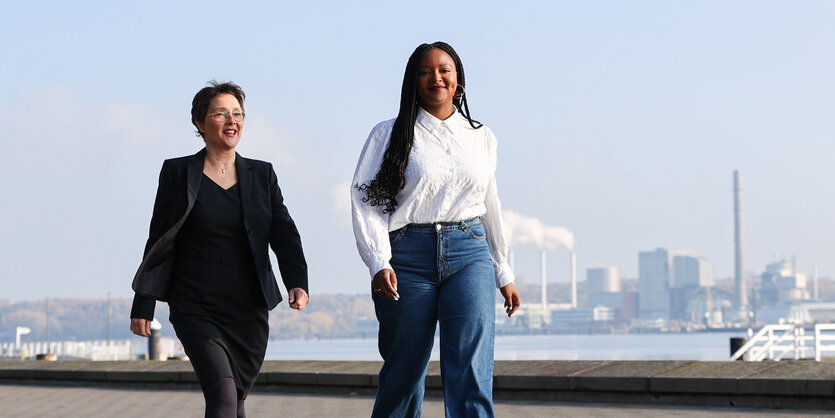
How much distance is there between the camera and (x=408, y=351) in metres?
4.19

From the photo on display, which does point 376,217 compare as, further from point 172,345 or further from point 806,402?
point 172,345

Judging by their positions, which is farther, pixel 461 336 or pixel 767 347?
pixel 767 347

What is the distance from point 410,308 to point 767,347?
749 inches

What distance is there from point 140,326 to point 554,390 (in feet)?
17.9

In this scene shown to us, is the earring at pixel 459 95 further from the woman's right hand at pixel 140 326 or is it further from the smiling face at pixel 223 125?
the woman's right hand at pixel 140 326

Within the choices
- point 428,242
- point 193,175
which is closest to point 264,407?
point 193,175

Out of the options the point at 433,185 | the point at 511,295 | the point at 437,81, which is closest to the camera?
the point at 433,185

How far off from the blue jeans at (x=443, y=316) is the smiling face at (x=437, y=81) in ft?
1.54

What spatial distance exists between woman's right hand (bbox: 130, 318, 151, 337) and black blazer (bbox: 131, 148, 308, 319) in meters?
0.02

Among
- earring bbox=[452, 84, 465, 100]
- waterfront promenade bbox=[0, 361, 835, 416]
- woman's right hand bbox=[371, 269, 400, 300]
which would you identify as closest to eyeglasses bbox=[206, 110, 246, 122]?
earring bbox=[452, 84, 465, 100]

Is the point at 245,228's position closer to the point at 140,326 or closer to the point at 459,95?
the point at 140,326

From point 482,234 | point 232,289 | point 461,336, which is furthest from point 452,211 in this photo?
point 232,289

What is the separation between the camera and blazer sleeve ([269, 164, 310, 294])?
4.65m

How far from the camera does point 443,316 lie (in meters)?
4.16
